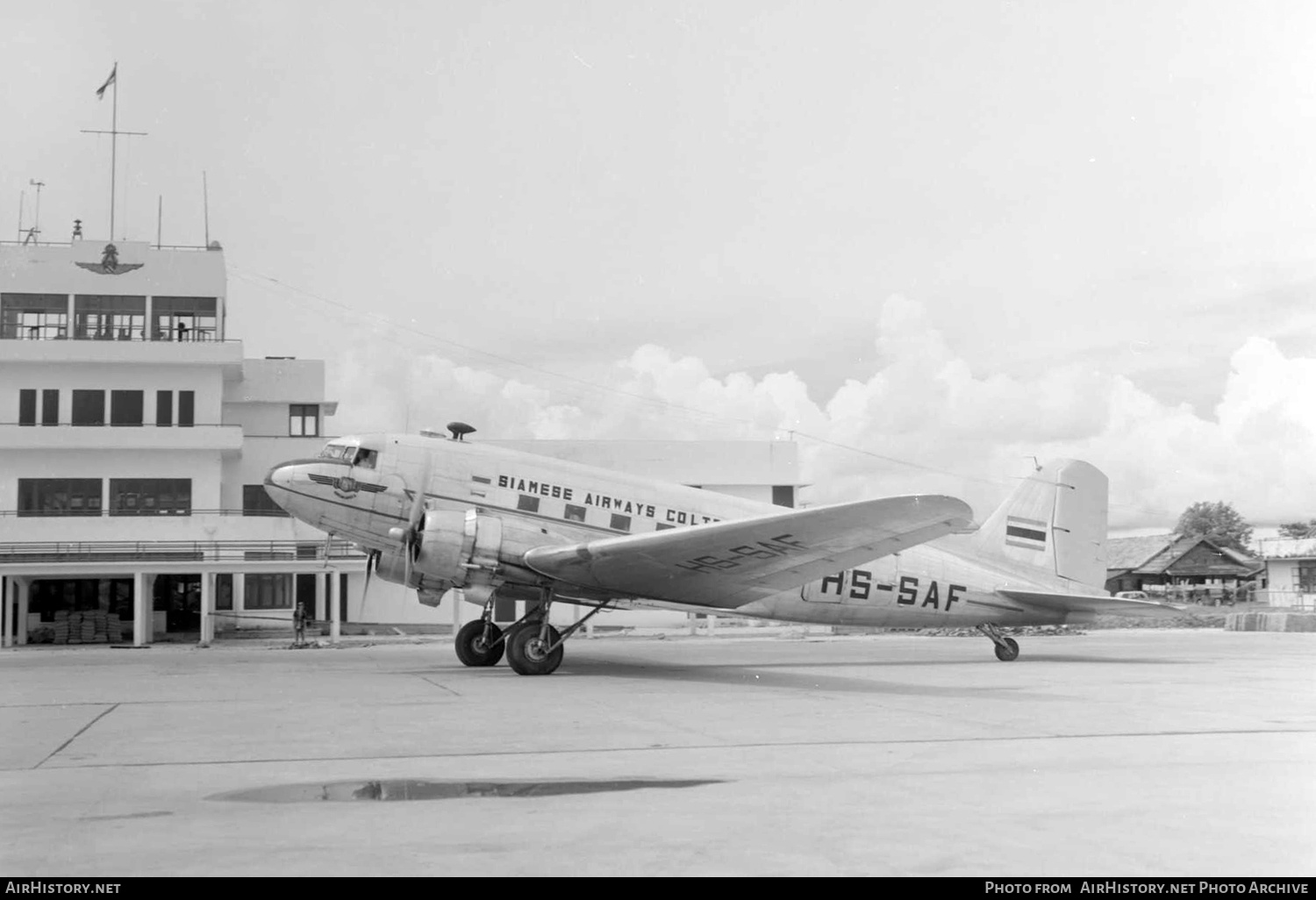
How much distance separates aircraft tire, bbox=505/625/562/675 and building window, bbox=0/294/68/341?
3148cm

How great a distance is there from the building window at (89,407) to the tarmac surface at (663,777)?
89.4 ft

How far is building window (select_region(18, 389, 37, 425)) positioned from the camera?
4100cm

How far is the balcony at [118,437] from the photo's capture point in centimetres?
Result: 4047

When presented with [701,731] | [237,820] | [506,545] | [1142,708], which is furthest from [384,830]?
[506,545]

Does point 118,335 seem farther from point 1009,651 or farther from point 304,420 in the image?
point 1009,651

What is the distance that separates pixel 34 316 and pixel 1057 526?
36.2 metres

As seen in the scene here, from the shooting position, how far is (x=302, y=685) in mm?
16453

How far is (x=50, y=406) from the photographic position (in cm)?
4122

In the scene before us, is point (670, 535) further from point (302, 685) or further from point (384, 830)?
point (384, 830)

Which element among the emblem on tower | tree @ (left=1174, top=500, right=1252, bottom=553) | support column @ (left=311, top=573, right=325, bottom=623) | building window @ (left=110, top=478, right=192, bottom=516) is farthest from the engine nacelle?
tree @ (left=1174, top=500, right=1252, bottom=553)

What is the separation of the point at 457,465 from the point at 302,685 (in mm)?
4407

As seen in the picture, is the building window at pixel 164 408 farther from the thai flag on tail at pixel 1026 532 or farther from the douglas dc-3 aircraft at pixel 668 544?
the thai flag on tail at pixel 1026 532

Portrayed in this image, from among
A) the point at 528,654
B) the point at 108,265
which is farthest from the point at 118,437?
the point at 528,654

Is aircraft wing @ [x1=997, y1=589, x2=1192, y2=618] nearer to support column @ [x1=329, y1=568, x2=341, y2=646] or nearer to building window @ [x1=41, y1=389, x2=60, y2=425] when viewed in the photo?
support column @ [x1=329, y1=568, x2=341, y2=646]
